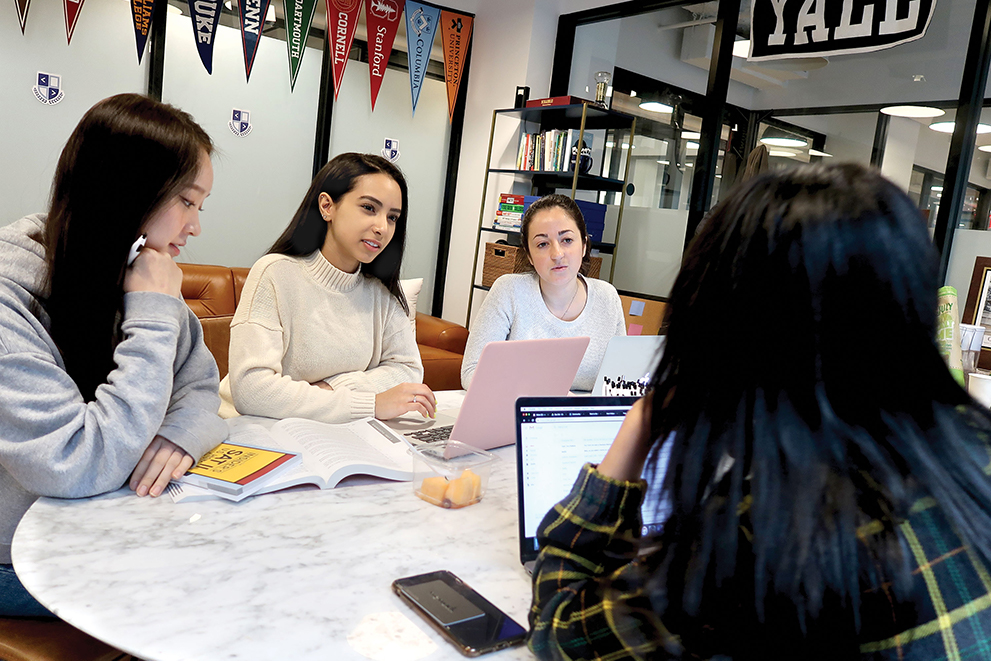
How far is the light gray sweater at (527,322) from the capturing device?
2.27 metres

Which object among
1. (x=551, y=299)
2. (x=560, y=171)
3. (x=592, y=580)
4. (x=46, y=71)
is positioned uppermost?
(x=46, y=71)

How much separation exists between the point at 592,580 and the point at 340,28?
Result: 4.41m

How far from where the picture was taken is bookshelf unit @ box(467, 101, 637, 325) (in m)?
4.38

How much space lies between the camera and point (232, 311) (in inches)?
153

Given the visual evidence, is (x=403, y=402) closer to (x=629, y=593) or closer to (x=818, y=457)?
(x=629, y=593)

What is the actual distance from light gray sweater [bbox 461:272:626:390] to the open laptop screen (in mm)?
1156

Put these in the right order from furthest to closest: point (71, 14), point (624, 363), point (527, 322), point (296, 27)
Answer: point (296, 27)
point (71, 14)
point (527, 322)
point (624, 363)

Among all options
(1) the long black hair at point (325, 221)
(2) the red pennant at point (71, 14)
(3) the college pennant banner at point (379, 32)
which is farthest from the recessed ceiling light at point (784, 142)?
(2) the red pennant at point (71, 14)

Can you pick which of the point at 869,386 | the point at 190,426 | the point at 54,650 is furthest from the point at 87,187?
the point at 869,386

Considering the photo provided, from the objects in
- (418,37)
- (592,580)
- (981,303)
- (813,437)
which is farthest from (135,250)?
(418,37)

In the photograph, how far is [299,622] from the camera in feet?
→ 2.48

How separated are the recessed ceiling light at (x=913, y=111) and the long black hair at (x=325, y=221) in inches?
106

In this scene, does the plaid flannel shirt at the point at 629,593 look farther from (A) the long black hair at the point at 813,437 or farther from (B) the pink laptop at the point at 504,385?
(B) the pink laptop at the point at 504,385

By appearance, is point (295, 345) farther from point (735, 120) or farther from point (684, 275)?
point (735, 120)
